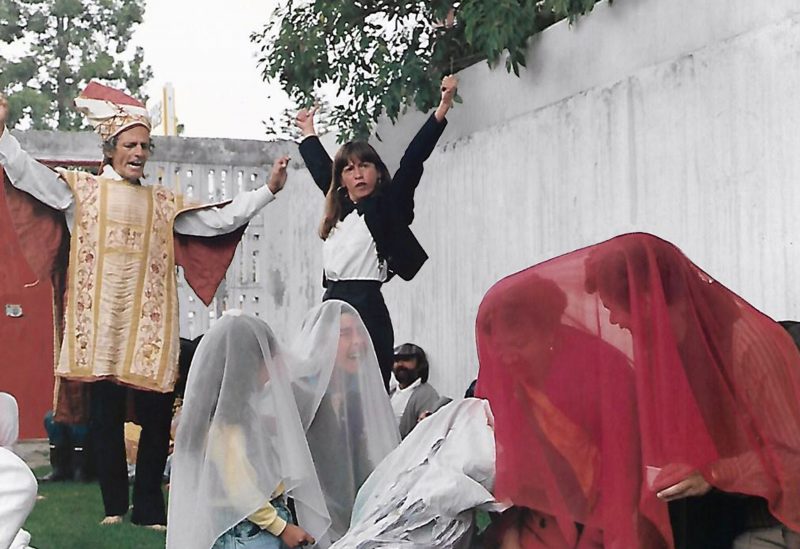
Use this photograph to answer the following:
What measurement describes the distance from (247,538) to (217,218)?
7.89ft

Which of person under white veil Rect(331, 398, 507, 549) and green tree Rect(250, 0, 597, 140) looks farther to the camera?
green tree Rect(250, 0, 597, 140)

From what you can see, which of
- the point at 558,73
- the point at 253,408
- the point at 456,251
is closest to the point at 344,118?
the point at 456,251

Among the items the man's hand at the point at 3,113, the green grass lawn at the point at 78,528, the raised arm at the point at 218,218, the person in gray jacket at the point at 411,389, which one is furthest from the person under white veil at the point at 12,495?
the person in gray jacket at the point at 411,389

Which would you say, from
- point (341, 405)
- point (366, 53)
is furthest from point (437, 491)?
point (366, 53)

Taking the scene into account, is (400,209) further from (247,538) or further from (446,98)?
(247,538)

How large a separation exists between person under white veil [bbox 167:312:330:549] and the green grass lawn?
1279 millimetres

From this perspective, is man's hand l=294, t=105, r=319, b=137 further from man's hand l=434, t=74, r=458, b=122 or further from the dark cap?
the dark cap

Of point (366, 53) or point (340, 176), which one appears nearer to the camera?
point (340, 176)

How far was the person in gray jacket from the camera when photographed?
645 cm

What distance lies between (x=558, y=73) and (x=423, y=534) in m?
3.45

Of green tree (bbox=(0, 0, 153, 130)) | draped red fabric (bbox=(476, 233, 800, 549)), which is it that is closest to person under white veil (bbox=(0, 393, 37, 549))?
draped red fabric (bbox=(476, 233, 800, 549))

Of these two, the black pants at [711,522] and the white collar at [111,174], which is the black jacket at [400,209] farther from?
the black pants at [711,522]

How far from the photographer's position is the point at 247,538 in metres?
3.79

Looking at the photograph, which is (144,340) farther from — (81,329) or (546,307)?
(546,307)
